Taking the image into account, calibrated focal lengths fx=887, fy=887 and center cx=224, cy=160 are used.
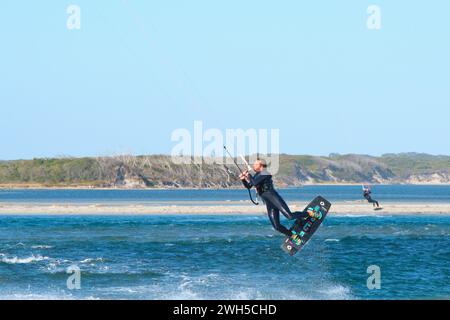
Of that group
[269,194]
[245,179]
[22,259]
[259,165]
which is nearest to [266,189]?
[269,194]

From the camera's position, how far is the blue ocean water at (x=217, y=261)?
30.8 metres

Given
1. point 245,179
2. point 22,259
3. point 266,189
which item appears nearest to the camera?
point 245,179

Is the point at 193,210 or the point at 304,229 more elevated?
the point at 304,229

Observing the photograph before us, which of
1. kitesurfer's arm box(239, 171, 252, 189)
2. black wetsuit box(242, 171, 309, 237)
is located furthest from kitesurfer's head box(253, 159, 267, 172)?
black wetsuit box(242, 171, 309, 237)

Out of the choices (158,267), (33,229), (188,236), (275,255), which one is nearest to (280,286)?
(158,267)

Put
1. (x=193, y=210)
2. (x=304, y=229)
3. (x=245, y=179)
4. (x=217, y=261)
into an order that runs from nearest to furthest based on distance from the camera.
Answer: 1. (x=245, y=179)
2. (x=304, y=229)
3. (x=217, y=261)
4. (x=193, y=210)

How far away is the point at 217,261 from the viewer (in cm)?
3931

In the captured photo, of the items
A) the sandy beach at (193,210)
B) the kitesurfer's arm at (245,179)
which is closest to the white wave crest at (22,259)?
the kitesurfer's arm at (245,179)

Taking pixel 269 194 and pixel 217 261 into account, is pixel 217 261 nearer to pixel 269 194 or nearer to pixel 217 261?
pixel 217 261

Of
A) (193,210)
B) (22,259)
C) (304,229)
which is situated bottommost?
(193,210)

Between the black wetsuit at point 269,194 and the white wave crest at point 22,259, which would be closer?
the black wetsuit at point 269,194

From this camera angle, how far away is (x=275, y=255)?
41.6 meters

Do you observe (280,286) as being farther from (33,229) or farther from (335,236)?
(33,229)

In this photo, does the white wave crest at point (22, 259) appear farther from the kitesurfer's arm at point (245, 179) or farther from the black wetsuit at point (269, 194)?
the kitesurfer's arm at point (245, 179)
